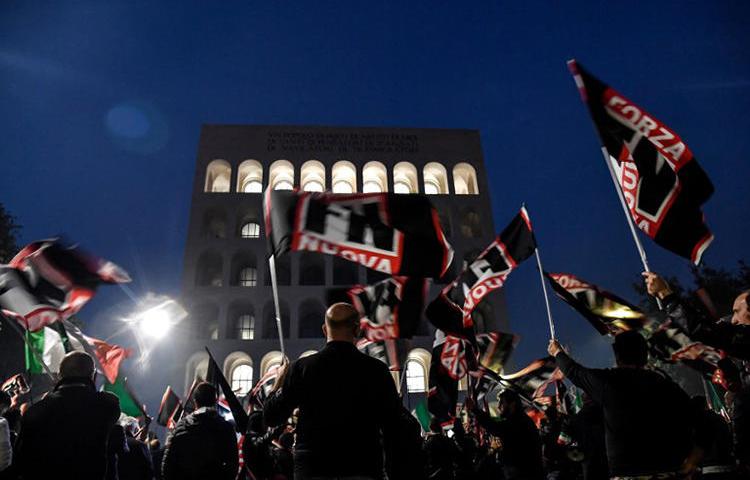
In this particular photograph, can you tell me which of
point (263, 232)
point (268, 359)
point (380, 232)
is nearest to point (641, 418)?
point (380, 232)

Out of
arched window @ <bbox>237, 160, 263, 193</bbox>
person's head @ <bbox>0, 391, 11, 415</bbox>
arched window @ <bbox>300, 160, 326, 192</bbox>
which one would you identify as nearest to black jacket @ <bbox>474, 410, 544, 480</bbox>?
person's head @ <bbox>0, 391, 11, 415</bbox>

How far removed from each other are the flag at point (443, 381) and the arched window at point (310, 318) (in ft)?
79.2

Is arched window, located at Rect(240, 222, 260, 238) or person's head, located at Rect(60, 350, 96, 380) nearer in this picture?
person's head, located at Rect(60, 350, 96, 380)

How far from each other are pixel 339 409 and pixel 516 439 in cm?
356

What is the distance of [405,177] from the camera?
3972cm

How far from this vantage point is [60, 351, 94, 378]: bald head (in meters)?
4.04

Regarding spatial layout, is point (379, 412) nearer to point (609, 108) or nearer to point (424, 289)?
point (609, 108)

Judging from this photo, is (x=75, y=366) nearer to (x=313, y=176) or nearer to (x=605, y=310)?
(x=605, y=310)

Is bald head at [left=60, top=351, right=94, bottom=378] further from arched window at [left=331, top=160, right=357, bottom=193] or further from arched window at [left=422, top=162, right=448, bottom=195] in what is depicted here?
arched window at [left=422, top=162, right=448, bottom=195]

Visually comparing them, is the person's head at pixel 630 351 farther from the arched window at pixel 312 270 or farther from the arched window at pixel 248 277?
the arched window at pixel 248 277

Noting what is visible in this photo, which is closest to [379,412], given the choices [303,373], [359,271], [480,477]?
[303,373]

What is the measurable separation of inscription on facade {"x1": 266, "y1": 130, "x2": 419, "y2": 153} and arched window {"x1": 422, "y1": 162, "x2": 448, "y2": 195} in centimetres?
174

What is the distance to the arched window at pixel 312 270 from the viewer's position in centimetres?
3542

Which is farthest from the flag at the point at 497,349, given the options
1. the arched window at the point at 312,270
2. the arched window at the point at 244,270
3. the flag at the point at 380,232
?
the arched window at the point at 244,270
